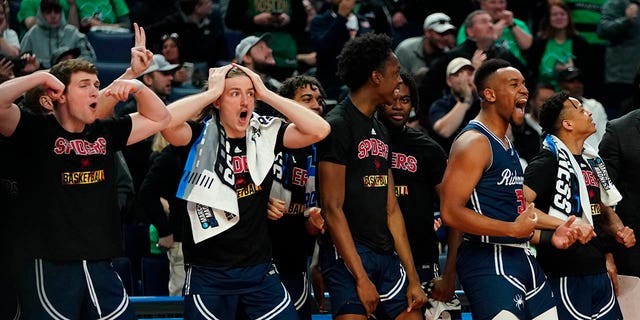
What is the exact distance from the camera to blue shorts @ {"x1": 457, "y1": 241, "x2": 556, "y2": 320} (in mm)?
5910

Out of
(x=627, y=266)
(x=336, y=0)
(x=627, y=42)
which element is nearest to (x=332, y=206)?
(x=627, y=266)

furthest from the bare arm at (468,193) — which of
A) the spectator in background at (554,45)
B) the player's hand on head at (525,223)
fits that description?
the spectator in background at (554,45)

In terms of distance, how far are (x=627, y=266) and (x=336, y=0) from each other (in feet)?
16.6

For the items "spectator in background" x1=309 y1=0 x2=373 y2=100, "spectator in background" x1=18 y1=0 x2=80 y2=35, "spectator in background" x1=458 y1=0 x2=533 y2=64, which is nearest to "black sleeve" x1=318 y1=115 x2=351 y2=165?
"spectator in background" x1=309 y1=0 x2=373 y2=100

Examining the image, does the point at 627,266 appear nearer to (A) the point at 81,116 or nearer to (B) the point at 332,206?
(B) the point at 332,206

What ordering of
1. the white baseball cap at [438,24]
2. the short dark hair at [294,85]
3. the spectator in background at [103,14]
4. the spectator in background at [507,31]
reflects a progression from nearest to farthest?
1. the short dark hair at [294,85]
2. the white baseball cap at [438,24]
3. the spectator in background at [103,14]
4. the spectator in background at [507,31]

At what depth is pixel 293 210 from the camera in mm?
6496

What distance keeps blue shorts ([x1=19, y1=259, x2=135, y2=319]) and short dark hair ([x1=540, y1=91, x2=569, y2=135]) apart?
2.90m

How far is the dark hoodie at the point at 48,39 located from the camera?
1053cm

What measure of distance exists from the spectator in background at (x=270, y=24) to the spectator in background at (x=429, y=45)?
3.89 feet

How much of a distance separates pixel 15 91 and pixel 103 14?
673cm

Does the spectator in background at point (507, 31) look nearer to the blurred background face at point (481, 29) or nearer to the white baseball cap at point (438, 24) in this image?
the white baseball cap at point (438, 24)

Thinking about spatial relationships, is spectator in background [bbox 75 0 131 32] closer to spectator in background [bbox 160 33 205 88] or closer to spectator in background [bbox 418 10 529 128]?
spectator in background [bbox 160 33 205 88]

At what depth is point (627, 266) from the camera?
6.96 meters
